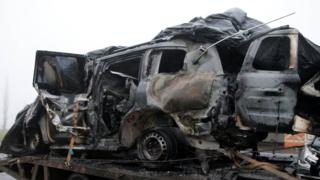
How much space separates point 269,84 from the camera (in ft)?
15.9

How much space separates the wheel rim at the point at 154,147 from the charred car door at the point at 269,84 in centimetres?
105

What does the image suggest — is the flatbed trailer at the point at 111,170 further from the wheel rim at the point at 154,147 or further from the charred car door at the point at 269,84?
the charred car door at the point at 269,84

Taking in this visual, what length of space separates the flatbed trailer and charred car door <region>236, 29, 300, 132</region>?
587 mm

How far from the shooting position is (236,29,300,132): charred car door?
4.73 meters

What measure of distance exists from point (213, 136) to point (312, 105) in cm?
119

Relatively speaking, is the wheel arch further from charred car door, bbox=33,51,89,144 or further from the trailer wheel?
charred car door, bbox=33,51,89,144

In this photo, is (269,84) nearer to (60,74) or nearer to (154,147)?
(154,147)

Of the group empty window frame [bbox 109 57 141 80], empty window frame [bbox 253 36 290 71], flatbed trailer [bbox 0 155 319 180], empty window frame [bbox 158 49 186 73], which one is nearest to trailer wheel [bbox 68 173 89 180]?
flatbed trailer [bbox 0 155 319 180]

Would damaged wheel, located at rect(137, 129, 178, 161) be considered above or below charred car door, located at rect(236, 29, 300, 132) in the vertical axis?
below

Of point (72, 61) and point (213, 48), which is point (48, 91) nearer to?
point (72, 61)

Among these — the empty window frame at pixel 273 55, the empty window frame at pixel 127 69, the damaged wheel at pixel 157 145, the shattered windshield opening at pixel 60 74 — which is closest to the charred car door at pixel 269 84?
the empty window frame at pixel 273 55

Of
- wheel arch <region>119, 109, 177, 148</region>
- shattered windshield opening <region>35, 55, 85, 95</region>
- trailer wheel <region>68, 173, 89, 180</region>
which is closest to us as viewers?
wheel arch <region>119, 109, 177, 148</region>

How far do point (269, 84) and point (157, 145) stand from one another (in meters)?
1.68

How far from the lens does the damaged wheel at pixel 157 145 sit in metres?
5.47
